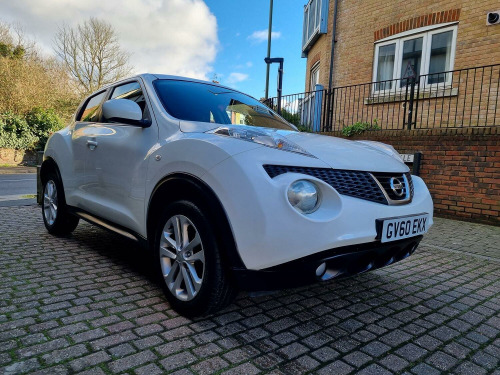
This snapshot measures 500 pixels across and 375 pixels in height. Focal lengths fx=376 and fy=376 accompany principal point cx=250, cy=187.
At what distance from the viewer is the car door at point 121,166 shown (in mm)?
2807

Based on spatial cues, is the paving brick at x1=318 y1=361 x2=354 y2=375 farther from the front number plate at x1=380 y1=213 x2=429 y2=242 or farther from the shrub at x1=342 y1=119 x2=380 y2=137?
the shrub at x1=342 y1=119 x2=380 y2=137

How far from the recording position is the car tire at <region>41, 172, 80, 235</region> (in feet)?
13.8

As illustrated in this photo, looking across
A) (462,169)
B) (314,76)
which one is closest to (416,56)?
(462,169)

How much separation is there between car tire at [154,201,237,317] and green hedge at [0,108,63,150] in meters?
21.5

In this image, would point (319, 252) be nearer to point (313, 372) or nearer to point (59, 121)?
point (313, 372)

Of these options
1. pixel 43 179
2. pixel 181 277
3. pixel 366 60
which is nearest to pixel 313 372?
pixel 181 277

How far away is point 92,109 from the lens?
4.04 m

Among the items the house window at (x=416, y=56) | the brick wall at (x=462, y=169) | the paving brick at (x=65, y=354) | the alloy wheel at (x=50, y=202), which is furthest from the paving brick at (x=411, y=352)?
the house window at (x=416, y=56)

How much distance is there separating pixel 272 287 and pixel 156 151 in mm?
1271

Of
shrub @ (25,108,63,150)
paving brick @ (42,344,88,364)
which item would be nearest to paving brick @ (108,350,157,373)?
paving brick @ (42,344,88,364)

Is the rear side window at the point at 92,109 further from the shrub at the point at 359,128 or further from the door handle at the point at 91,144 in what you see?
the shrub at the point at 359,128

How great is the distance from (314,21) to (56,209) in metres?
10.8

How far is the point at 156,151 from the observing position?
2.65m

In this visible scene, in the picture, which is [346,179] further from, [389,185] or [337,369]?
[337,369]
